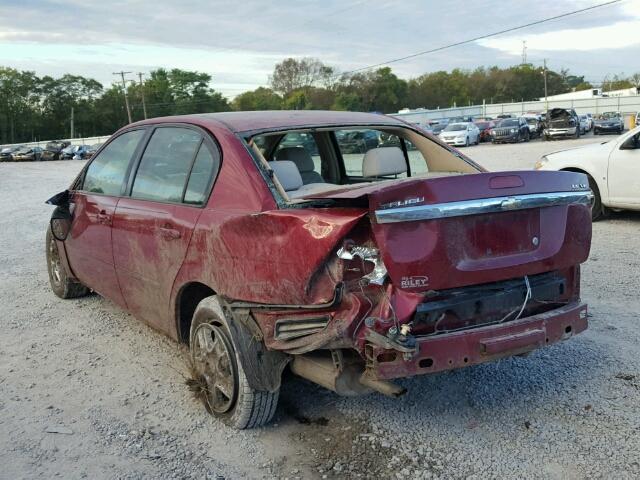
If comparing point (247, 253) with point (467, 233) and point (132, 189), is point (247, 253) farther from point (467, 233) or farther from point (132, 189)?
point (132, 189)

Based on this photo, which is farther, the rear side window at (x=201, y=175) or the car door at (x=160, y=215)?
the car door at (x=160, y=215)

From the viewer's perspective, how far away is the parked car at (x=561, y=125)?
3975 cm

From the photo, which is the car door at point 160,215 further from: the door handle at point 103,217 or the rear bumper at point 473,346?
the rear bumper at point 473,346

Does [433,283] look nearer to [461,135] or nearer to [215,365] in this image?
[215,365]

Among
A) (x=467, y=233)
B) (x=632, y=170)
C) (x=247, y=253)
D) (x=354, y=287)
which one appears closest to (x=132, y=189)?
→ (x=247, y=253)

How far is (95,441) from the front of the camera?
3.42 meters

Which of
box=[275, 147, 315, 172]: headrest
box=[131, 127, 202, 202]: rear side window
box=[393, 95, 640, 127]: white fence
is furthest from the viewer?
box=[393, 95, 640, 127]: white fence

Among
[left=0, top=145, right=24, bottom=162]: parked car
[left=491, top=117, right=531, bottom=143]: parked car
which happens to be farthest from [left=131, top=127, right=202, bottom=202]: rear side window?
[left=0, top=145, right=24, bottom=162]: parked car

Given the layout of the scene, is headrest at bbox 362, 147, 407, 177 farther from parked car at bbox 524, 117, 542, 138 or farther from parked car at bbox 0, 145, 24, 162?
parked car at bbox 0, 145, 24, 162

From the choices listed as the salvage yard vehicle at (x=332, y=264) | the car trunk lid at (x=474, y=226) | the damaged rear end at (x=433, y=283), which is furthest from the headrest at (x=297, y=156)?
the damaged rear end at (x=433, y=283)

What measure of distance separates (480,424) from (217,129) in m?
2.28

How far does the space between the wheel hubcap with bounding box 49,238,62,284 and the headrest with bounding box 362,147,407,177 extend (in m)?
3.24

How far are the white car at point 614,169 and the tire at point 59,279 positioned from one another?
658cm

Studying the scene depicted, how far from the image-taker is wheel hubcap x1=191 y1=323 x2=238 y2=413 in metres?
3.46
